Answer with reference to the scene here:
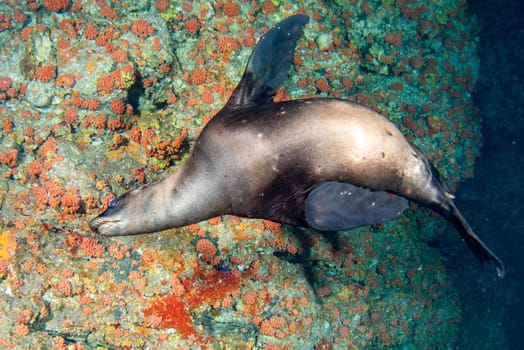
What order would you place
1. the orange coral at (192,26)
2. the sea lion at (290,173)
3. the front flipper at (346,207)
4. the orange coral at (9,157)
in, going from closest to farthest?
the front flipper at (346,207) → the sea lion at (290,173) → the orange coral at (9,157) → the orange coral at (192,26)

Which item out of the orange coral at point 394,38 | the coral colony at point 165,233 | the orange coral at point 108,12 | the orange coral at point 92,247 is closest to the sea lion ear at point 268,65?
the coral colony at point 165,233

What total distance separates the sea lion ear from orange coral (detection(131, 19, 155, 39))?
5.90 feet

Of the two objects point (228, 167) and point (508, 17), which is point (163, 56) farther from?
point (508, 17)

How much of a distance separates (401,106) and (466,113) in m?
1.77

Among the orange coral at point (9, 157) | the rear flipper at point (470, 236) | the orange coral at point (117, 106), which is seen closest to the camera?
the rear flipper at point (470, 236)

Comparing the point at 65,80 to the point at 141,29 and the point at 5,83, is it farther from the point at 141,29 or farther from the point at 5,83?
the point at 141,29

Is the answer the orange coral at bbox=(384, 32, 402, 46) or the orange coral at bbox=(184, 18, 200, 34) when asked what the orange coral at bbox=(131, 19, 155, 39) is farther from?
the orange coral at bbox=(384, 32, 402, 46)

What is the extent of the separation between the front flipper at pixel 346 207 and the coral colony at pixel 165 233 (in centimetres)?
183

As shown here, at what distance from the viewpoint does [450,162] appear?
628cm

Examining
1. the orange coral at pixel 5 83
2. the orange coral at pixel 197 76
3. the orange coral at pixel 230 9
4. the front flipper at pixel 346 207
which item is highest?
the orange coral at pixel 5 83

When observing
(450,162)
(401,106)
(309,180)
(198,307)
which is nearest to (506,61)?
(450,162)

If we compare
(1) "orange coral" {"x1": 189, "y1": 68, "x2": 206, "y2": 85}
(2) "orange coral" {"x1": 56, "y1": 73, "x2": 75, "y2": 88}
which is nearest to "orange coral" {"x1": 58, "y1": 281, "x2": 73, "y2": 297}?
(2) "orange coral" {"x1": 56, "y1": 73, "x2": 75, "y2": 88}

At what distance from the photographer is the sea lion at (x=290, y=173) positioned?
2807mm

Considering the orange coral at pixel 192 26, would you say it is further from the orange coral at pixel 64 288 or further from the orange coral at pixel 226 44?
the orange coral at pixel 64 288
